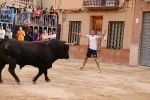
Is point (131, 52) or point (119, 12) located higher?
point (119, 12)

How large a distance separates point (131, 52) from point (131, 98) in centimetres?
878

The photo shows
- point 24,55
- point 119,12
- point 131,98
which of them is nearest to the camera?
point 131,98

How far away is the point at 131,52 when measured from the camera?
1620cm

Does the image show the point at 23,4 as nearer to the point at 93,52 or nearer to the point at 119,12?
the point at 119,12

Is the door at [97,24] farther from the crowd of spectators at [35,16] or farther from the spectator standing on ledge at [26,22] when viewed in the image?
the spectator standing on ledge at [26,22]

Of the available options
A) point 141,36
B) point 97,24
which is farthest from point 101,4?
point 141,36

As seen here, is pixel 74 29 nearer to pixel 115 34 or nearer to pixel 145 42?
pixel 115 34

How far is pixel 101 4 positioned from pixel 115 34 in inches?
71.2

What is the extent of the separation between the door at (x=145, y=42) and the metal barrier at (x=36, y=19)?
830 centimetres

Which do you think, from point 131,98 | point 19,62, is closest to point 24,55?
point 19,62

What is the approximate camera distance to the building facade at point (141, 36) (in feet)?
51.4

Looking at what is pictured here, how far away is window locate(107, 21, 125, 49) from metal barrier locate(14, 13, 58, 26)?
594 cm

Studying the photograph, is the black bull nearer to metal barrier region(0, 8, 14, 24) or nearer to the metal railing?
the metal railing

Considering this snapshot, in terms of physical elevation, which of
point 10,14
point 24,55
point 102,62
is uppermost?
point 10,14
